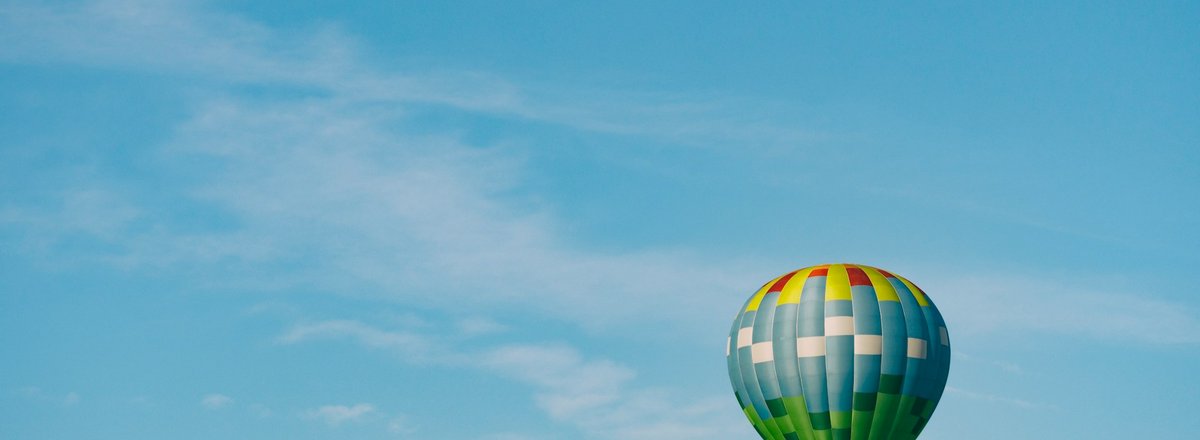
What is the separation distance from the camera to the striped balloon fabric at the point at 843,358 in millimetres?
62344

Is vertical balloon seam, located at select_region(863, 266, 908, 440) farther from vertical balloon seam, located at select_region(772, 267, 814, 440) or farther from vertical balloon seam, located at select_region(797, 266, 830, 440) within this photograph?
vertical balloon seam, located at select_region(772, 267, 814, 440)

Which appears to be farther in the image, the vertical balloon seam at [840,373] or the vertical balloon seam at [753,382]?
→ the vertical balloon seam at [753,382]

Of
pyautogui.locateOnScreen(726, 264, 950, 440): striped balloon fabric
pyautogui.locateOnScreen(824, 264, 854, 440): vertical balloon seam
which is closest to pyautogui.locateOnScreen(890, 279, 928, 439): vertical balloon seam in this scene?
pyautogui.locateOnScreen(726, 264, 950, 440): striped balloon fabric

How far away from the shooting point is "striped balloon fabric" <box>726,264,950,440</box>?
62.3 m

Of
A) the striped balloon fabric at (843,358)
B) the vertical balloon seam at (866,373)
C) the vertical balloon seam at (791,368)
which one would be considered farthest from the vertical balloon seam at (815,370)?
the vertical balloon seam at (866,373)

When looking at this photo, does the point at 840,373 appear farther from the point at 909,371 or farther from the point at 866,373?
the point at 909,371

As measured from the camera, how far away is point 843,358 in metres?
62.3

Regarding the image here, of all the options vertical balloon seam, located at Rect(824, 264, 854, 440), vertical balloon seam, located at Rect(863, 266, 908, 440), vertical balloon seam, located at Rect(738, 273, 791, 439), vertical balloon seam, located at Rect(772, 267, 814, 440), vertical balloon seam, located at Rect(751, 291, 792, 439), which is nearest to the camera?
vertical balloon seam, located at Rect(824, 264, 854, 440)

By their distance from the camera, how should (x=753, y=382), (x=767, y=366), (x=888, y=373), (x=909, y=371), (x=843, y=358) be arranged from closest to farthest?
(x=843, y=358), (x=888, y=373), (x=909, y=371), (x=767, y=366), (x=753, y=382)

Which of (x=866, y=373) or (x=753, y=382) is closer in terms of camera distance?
(x=866, y=373)

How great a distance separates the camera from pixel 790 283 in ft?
212

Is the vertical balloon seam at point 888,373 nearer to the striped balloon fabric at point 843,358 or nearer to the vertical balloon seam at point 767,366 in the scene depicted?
the striped balloon fabric at point 843,358

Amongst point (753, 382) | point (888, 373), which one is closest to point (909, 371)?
point (888, 373)

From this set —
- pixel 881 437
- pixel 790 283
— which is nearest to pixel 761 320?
pixel 790 283
